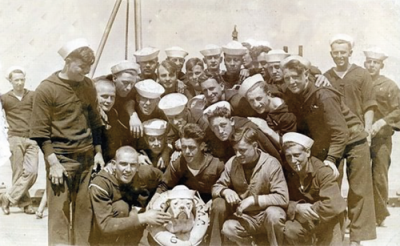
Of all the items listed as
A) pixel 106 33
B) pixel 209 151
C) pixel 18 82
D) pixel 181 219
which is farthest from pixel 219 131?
pixel 18 82

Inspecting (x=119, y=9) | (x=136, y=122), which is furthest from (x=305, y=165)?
(x=119, y=9)

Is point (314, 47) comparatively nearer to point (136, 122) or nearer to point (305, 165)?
point (305, 165)

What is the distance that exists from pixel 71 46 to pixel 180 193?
3.74ft

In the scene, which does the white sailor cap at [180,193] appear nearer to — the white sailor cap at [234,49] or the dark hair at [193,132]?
the dark hair at [193,132]

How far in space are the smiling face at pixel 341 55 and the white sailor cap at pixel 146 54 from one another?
113 cm

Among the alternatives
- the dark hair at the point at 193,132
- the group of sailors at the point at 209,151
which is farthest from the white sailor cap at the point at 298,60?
the dark hair at the point at 193,132

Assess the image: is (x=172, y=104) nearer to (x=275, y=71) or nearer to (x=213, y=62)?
(x=213, y=62)

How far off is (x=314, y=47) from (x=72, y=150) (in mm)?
1692

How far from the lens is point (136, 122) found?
3.45 m

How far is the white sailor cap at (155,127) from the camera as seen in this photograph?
3.42m

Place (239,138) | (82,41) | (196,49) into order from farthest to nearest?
1. (196,49)
2. (82,41)
3. (239,138)

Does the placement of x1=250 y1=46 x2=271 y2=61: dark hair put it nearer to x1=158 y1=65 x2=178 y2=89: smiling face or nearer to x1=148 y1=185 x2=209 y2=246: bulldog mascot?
x1=158 y1=65 x2=178 y2=89: smiling face

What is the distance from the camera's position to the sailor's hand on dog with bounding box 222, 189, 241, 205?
10.9 ft

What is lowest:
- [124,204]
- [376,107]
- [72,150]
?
[124,204]
